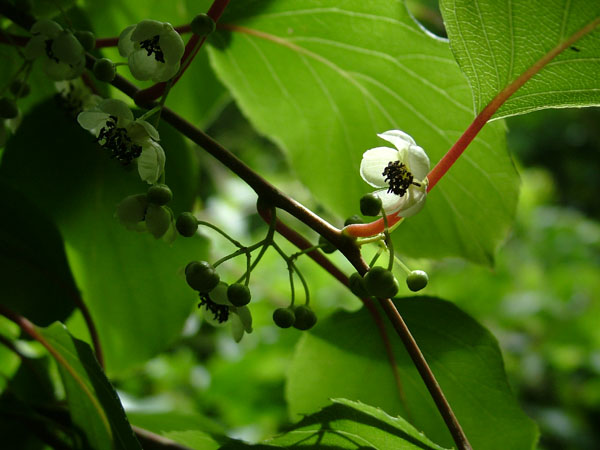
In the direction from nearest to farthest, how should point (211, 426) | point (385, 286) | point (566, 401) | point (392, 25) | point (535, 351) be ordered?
point (385, 286) → point (392, 25) → point (211, 426) → point (535, 351) → point (566, 401)

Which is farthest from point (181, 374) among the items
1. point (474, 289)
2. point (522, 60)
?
point (522, 60)

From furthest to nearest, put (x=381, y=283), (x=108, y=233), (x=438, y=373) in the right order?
(x=108, y=233)
(x=438, y=373)
(x=381, y=283)

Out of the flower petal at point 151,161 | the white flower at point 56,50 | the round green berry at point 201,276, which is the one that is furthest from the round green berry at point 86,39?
the round green berry at point 201,276

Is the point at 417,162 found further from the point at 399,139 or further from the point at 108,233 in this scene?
the point at 108,233

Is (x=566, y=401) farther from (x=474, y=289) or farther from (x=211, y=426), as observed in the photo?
(x=211, y=426)

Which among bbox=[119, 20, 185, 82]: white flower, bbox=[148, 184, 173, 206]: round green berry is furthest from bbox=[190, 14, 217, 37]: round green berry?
bbox=[148, 184, 173, 206]: round green berry


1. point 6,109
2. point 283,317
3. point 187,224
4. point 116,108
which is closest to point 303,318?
point 283,317

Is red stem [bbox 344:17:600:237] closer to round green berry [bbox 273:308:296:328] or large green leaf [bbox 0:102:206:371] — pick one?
round green berry [bbox 273:308:296:328]
